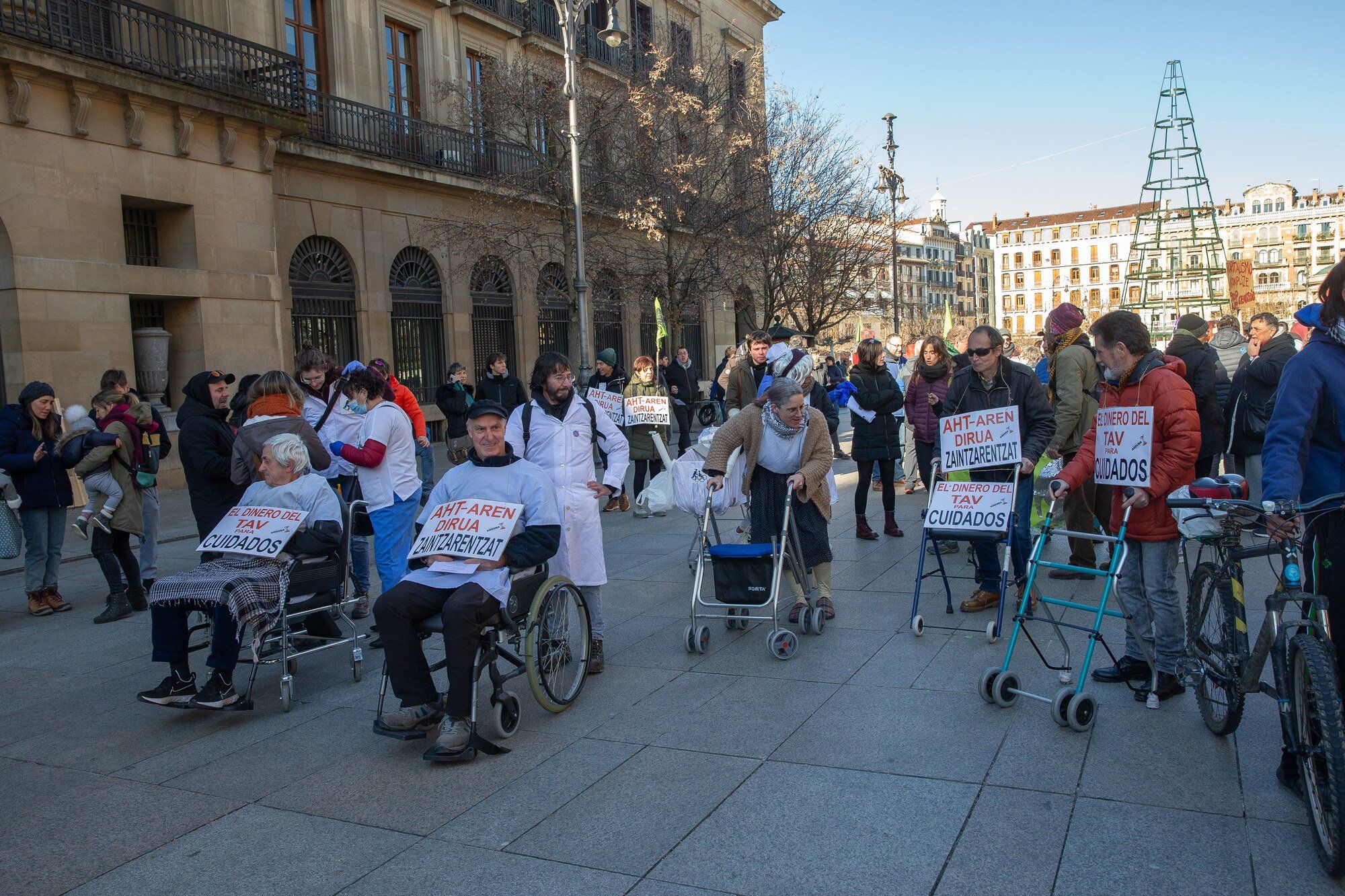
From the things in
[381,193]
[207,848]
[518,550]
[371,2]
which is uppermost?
[371,2]

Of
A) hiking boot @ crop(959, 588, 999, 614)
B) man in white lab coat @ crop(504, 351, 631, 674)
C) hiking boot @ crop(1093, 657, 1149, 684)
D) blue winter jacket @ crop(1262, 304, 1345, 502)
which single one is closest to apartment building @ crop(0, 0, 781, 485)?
man in white lab coat @ crop(504, 351, 631, 674)

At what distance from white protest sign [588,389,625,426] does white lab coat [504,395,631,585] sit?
217cm

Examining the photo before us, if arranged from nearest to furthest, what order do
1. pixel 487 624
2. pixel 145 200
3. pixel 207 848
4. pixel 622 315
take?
pixel 207 848 → pixel 487 624 → pixel 145 200 → pixel 622 315

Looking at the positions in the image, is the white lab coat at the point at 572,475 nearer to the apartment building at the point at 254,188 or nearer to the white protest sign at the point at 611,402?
the white protest sign at the point at 611,402

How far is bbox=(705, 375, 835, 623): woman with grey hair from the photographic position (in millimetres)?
6512

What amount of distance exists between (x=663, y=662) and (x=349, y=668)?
2005mm

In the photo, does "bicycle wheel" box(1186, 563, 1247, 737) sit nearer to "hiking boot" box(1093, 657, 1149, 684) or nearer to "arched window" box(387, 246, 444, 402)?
"hiking boot" box(1093, 657, 1149, 684)

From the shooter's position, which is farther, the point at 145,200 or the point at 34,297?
the point at 145,200

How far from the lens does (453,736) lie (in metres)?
4.54

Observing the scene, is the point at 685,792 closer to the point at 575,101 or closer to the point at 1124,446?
the point at 1124,446

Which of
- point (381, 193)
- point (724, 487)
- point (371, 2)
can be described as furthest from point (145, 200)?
point (724, 487)

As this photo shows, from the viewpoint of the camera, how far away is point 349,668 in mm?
6309

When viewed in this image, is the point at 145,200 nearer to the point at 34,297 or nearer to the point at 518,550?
the point at 34,297

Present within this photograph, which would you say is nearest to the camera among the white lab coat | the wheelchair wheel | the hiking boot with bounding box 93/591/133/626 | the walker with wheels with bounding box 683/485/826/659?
the wheelchair wheel
